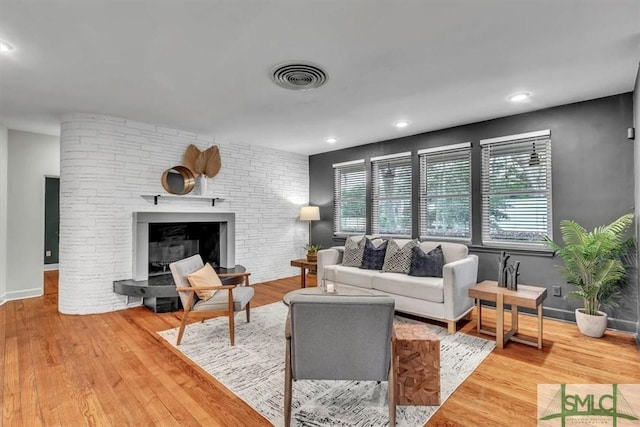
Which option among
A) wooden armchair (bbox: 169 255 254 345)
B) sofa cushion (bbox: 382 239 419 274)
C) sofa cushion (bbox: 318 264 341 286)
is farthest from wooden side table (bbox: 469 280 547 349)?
wooden armchair (bbox: 169 255 254 345)

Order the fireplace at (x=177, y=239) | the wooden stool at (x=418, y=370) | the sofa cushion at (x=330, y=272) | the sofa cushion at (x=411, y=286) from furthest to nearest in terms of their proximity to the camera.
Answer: the sofa cushion at (x=330, y=272)
the fireplace at (x=177, y=239)
the sofa cushion at (x=411, y=286)
the wooden stool at (x=418, y=370)

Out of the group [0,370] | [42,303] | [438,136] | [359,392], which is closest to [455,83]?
[438,136]

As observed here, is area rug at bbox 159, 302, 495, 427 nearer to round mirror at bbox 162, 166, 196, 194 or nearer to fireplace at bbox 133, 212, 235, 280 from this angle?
fireplace at bbox 133, 212, 235, 280

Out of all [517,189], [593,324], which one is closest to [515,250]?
[517,189]

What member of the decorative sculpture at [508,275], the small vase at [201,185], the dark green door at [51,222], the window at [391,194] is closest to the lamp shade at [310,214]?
the window at [391,194]

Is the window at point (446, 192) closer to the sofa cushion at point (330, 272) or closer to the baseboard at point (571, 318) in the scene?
the baseboard at point (571, 318)

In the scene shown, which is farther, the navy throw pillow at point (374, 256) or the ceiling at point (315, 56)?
the navy throw pillow at point (374, 256)

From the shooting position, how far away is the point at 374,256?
424 cm

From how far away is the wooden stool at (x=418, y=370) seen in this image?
6.57 feet

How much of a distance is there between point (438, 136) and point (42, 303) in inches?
240

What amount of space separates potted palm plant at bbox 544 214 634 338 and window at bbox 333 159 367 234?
118 inches

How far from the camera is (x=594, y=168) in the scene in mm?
3355

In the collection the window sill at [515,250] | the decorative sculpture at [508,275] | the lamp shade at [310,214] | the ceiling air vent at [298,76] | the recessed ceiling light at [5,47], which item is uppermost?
the ceiling air vent at [298,76]

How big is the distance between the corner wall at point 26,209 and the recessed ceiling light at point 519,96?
21.0 feet
